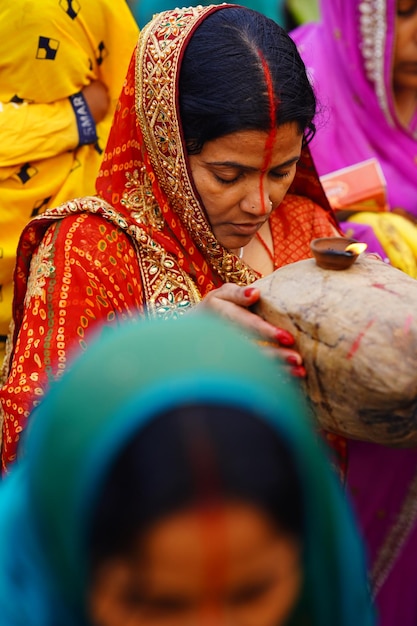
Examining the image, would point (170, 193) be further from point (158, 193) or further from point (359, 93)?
point (359, 93)

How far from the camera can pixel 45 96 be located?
323 cm

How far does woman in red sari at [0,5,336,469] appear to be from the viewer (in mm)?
2141

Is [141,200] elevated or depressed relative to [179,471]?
depressed

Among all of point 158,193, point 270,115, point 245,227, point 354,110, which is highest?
point 270,115

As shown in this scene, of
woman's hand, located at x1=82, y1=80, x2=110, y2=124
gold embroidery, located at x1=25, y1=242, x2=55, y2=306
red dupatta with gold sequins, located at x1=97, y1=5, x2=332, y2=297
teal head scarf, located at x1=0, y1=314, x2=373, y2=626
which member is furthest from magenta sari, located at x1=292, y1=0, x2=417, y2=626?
teal head scarf, located at x1=0, y1=314, x2=373, y2=626

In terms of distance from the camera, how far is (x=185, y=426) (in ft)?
3.42

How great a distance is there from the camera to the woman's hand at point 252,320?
167 centimetres

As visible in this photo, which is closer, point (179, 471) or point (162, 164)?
point (179, 471)

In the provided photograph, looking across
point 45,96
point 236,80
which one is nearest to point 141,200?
point 236,80

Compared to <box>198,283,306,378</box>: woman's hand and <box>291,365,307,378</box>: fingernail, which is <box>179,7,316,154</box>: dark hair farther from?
<box>291,365,307,378</box>: fingernail

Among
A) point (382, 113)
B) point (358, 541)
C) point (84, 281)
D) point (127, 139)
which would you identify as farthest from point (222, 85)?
point (382, 113)

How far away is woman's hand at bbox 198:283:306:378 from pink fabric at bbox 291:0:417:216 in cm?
206

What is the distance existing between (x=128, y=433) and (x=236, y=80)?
4.18 feet

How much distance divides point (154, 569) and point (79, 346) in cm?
108
